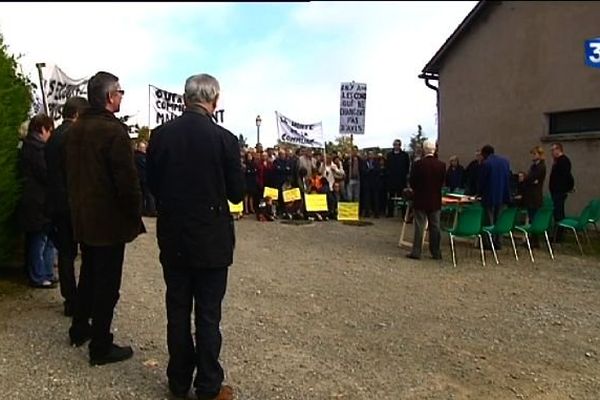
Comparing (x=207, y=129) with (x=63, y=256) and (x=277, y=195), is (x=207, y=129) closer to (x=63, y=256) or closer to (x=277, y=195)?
(x=63, y=256)

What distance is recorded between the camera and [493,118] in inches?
635

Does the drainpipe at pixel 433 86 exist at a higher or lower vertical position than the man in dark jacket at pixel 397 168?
higher

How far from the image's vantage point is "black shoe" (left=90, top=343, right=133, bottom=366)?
14.9 feet

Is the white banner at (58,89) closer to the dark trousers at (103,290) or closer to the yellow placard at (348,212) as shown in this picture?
the dark trousers at (103,290)

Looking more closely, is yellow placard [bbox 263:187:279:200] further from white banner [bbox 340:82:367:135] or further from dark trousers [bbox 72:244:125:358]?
dark trousers [bbox 72:244:125:358]

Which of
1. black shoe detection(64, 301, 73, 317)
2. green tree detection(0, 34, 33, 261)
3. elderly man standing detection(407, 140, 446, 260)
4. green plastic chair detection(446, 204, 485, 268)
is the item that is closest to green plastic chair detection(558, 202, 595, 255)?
green plastic chair detection(446, 204, 485, 268)

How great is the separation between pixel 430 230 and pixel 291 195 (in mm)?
6426

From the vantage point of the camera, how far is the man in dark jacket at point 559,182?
11.6 meters

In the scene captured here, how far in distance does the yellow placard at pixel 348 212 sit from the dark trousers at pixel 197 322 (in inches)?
457

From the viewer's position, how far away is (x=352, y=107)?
16406mm

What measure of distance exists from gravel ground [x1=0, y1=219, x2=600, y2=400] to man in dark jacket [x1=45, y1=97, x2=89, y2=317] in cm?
40

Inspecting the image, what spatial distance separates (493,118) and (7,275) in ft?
41.8

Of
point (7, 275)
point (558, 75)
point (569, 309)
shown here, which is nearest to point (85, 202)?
point (7, 275)

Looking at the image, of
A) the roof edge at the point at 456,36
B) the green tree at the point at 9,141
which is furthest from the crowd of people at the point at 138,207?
the roof edge at the point at 456,36
